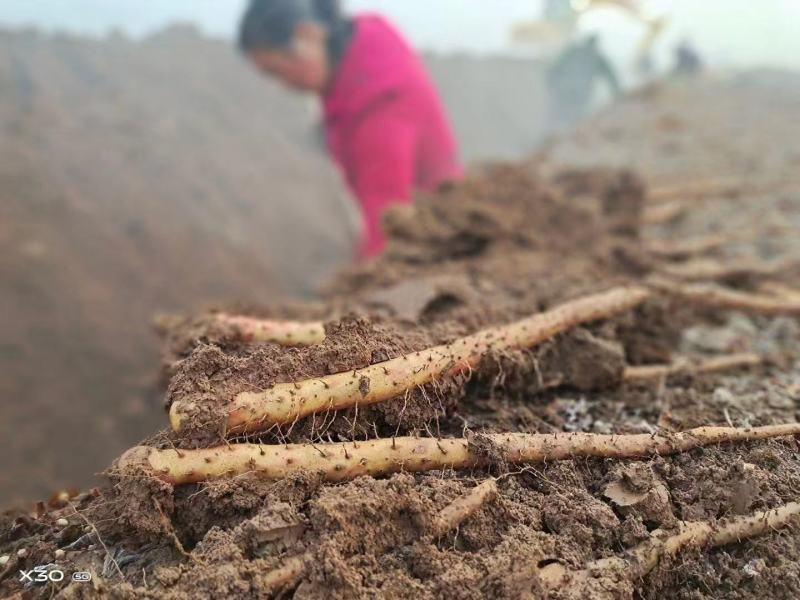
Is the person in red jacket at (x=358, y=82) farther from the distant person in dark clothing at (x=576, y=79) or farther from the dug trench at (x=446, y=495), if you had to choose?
the distant person in dark clothing at (x=576, y=79)

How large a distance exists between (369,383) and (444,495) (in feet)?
0.84

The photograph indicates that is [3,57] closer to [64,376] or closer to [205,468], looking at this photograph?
[64,376]

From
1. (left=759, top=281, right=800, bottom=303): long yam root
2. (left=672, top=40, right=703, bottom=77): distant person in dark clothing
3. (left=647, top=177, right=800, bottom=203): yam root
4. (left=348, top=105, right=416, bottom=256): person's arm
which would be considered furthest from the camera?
(left=672, top=40, right=703, bottom=77): distant person in dark clothing

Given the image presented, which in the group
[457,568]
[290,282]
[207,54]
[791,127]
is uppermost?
[207,54]

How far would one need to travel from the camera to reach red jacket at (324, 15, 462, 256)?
14.3ft

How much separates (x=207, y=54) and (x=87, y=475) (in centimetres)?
1097

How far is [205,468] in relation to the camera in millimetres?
1000

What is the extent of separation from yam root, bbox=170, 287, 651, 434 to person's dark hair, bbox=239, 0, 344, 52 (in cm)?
353

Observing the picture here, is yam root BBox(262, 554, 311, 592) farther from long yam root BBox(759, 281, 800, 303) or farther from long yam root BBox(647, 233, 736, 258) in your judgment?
long yam root BBox(647, 233, 736, 258)

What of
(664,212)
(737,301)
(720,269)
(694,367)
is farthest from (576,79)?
(694,367)

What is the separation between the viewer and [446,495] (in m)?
1.03

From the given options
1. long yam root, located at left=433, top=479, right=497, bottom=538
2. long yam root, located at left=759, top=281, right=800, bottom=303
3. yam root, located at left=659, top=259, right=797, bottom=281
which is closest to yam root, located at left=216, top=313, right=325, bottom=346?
long yam root, located at left=433, top=479, right=497, bottom=538

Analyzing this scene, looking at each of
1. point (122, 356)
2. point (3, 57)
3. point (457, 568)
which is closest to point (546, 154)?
point (122, 356)

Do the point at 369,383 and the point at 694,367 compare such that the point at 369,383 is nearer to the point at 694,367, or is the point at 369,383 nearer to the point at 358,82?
the point at 694,367
